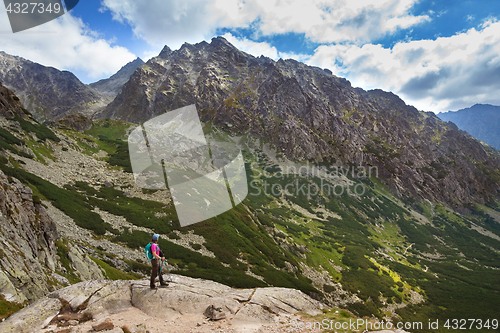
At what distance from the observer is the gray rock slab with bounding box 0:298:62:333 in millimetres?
10250

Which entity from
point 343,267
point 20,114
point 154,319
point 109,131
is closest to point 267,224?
point 343,267

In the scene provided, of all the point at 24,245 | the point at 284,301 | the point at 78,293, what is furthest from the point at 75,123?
the point at 284,301

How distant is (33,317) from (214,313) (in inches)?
377

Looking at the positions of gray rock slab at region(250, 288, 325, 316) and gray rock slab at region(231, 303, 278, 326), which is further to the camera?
gray rock slab at region(250, 288, 325, 316)

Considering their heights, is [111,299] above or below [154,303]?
above

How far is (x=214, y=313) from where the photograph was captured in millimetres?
14156

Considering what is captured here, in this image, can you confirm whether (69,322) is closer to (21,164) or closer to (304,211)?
(21,164)

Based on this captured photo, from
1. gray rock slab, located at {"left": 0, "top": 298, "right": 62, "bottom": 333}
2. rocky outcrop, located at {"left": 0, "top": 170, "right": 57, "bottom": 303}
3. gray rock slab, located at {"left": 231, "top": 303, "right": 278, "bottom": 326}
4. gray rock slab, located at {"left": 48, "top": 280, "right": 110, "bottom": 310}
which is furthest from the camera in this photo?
gray rock slab, located at {"left": 231, "top": 303, "right": 278, "bottom": 326}

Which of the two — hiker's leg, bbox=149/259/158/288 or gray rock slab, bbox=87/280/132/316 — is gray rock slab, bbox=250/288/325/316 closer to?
hiker's leg, bbox=149/259/158/288

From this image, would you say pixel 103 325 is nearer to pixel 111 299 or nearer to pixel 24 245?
pixel 111 299

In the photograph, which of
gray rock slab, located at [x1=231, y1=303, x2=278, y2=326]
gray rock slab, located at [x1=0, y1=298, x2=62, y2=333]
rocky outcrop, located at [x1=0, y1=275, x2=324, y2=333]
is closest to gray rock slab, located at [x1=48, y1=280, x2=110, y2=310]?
rocky outcrop, located at [x1=0, y1=275, x2=324, y2=333]

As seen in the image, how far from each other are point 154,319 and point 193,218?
4713 cm

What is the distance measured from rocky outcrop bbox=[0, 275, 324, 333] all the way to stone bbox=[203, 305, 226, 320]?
335 millimetres

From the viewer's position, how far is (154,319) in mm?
12859
